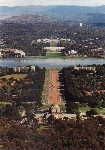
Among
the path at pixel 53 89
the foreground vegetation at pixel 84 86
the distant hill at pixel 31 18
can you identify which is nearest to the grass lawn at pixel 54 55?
the foreground vegetation at pixel 84 86

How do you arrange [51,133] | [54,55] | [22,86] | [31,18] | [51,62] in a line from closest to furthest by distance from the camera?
1. [51,133]
2. [22,86]
3. [51,62]
4. [54,55]
5. [31,18]

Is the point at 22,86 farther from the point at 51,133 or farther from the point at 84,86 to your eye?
the point at 51,133

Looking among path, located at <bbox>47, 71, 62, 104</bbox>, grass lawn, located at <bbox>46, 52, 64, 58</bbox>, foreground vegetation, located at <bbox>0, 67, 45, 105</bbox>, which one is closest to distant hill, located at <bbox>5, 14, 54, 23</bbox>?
grass lawn, located at <bbox>46, 52, 64, 58</bbox>

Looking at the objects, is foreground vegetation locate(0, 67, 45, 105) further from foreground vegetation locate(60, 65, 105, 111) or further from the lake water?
the lake water

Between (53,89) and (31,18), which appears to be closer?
(53,89)

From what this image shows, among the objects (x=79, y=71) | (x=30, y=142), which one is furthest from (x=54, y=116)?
(x=79, y=71)

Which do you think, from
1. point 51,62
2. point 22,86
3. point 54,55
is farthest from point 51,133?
point 54,55

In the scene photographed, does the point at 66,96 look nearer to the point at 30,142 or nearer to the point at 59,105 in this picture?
the point at 59,105

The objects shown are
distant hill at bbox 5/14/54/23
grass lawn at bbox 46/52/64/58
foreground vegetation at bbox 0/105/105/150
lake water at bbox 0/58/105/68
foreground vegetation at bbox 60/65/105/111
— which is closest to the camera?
foreground vegetation at bbox 0/105/105/150
